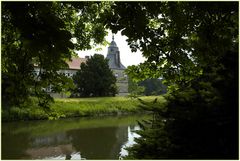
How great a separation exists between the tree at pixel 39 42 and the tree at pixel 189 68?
87 centimetres

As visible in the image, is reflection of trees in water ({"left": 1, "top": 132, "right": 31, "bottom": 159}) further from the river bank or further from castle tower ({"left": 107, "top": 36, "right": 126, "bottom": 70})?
castle tower ({"left": 107, "top": 36, "right": 126, "bottom": 70})

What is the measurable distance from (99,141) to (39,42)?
17407mm

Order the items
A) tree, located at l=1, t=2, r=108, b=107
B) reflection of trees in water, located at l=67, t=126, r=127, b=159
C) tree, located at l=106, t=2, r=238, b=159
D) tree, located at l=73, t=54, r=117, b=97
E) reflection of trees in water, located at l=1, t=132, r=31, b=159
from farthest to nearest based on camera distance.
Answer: tree, located at l=73, t=54, r=117, b=97
reflection of trees in water, located at l=67, t=126, r=127, b=159
reflection of trees in water, located at l=1, t=132, r=31, b=159
tree, located at l=106, t=2, r=238, b=159
tree, located at l=1, t=2, r=108, b=107

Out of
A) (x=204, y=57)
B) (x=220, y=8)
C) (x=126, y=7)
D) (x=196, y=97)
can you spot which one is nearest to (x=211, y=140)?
(x=196, y=97)

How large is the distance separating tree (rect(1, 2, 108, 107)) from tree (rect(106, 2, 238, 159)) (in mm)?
866

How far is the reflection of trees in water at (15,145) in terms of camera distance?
54.9 feet

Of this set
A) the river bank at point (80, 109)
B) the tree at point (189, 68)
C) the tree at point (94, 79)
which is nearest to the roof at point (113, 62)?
the tree at point (94, 79)

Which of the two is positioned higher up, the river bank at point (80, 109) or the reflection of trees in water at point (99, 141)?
the river bank at point (80, 109)

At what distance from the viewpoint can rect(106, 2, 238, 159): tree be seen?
4848 mm

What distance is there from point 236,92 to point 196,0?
2.81 meters

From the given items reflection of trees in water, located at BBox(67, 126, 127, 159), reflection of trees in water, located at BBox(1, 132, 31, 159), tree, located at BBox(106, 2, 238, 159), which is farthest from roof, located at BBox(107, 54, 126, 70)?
tree, located at BBox(106, 2, 238, 159)

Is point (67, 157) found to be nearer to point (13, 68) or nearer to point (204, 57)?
point (13, 68)

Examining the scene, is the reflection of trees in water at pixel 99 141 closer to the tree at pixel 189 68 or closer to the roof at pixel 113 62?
the tree at pixel 189 68

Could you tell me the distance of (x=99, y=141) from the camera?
2120 centimetres
